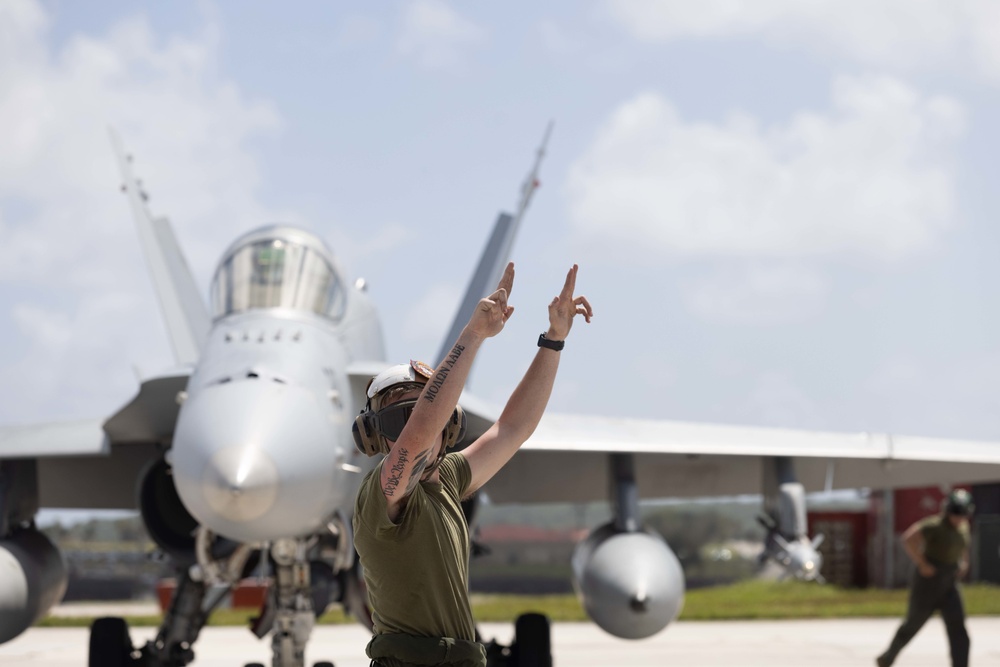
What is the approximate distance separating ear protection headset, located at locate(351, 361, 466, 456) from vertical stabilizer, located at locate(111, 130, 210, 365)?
258 inches

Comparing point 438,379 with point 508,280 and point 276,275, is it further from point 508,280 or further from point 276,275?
point 276,275

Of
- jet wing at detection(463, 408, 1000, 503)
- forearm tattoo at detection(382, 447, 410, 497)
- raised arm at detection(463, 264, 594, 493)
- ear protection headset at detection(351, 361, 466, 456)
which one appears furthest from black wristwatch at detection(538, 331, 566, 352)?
jet wing at detection(463, 408, 1000, 503)

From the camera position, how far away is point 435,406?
2.70 metres

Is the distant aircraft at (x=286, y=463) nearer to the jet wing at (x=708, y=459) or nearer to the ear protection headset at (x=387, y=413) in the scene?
the jet wing at (x=708, y=459)

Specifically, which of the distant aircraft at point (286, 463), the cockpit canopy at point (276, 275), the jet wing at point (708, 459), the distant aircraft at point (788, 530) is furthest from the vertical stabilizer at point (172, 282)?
the distant aircraft at point (788, 530)

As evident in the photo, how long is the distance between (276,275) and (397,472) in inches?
204

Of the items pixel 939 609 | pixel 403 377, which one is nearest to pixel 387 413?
pixel 403 377

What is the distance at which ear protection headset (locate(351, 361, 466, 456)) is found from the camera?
2.95 m

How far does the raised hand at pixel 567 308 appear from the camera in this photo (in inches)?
118

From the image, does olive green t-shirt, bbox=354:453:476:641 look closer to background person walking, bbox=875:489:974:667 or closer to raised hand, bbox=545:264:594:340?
raised hand, bbox=545:264:594:340

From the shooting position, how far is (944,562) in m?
8.84

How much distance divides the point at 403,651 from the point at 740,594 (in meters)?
21.5

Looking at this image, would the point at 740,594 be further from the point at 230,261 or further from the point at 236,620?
the point at 230,261

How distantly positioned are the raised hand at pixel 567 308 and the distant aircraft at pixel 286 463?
10.1 feet
